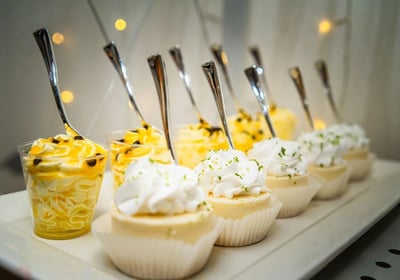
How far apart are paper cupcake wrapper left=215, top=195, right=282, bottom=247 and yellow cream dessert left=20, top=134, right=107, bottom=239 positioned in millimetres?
Result: 348

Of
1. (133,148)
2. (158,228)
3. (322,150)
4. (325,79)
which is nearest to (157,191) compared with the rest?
(158,228)

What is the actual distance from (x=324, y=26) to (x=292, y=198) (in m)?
1.37

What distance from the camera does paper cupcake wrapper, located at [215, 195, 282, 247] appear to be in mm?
1072

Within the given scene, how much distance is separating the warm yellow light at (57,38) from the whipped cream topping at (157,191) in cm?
70

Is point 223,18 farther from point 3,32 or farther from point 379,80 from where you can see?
point 3,32

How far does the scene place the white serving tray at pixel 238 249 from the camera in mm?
910

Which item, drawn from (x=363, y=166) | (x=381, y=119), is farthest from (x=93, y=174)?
(x=381, y=119)

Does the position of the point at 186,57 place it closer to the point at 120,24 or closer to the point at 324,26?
the point at 120,24

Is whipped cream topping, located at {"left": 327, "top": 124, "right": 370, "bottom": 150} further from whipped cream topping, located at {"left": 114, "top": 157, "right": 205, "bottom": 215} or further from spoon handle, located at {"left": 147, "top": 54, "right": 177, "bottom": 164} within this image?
whipped cream topping, located at {"left": 114, "top": 157, "right": 205, "bottom": 215}

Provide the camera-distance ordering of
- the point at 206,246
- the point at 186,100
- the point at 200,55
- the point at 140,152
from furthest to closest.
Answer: the point at 200,55, the point at 186,100, the point at 140,152, the point at 206,246

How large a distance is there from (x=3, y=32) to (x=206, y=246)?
35.2 inches

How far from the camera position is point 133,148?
1250mm

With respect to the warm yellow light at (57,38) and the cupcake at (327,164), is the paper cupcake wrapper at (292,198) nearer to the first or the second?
the cupcake at (327,164)

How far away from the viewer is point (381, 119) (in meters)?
2.23
